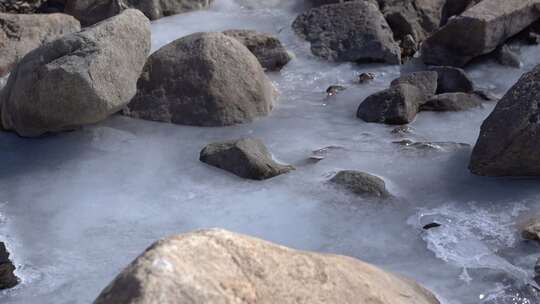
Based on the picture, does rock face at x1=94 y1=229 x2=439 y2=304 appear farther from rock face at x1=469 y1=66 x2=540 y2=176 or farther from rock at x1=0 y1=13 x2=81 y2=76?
rock at x1=0 y1=13 x2=81 y2=76

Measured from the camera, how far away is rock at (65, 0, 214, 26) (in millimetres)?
6641

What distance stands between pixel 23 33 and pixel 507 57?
335 cm

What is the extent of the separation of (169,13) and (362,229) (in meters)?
3.48

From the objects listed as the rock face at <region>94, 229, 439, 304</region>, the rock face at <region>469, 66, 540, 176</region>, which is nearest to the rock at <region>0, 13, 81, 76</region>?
the rock face at <region>469, 66, 540, 176</region>

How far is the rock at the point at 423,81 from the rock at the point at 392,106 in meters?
0.16

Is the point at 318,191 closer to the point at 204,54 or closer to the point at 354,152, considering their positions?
the point at 354,152

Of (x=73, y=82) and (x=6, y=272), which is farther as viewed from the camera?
(x=73, y=82)

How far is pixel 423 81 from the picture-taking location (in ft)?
18.2

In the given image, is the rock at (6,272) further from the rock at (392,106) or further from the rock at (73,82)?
the rock at (392,106)

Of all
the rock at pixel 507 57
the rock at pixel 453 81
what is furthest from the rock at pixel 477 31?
the rock at pixel 453 81

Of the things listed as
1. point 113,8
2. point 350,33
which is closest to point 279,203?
point 350,33

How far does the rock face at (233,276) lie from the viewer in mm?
2133

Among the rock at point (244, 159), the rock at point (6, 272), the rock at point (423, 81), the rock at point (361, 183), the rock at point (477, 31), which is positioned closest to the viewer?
the rock at point (6, 272)

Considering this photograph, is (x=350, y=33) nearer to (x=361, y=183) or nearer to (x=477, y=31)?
(x=477, y=31)
